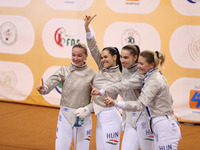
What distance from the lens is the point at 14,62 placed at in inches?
266

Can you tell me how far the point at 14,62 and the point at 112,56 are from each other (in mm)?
4211

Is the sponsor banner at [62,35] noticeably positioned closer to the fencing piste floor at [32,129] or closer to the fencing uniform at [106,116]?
the fencing piste floor at [32,129]

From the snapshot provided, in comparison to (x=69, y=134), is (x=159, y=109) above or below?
above

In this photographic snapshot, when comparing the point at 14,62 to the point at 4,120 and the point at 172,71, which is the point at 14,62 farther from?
the point at 172,71

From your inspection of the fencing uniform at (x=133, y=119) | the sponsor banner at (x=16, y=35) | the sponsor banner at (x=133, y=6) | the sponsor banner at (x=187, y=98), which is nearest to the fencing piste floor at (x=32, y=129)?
the sponsor banner at (x=187, y=98)

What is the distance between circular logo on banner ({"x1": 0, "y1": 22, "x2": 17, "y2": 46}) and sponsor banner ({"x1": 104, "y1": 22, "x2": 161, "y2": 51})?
2.16 m

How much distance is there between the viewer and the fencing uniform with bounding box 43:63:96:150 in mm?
3020

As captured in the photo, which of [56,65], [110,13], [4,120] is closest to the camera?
[4,120]

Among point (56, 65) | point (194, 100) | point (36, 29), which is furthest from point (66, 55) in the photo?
point (194, 100)

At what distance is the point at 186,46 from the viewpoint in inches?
224

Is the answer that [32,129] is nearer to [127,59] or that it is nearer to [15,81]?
[15,81]

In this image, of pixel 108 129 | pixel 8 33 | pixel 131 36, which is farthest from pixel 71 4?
pixel 108 129

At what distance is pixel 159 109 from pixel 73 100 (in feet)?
2.98

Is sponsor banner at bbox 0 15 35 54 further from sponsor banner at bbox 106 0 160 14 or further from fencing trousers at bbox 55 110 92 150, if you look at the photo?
fencing trousers at bbox 55 110 92 150
